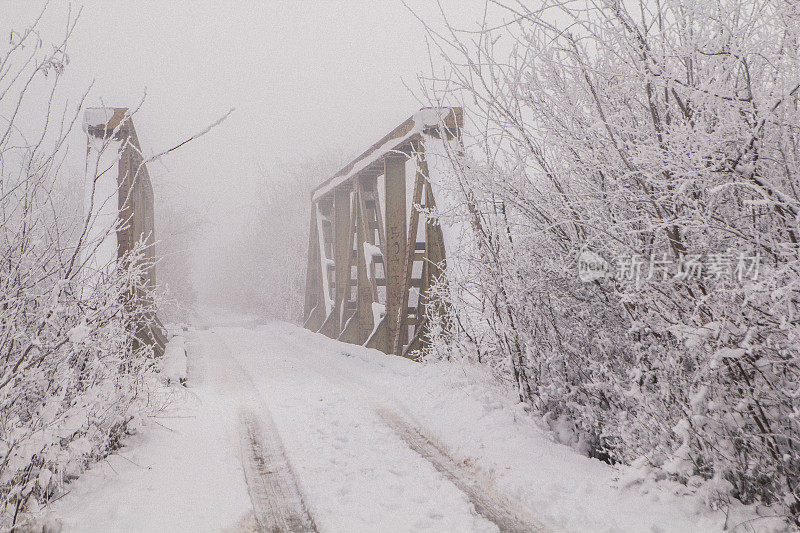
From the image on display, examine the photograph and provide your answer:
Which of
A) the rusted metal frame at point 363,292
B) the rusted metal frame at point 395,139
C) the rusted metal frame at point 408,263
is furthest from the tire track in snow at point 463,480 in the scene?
the rusted metal frame at point 363,292

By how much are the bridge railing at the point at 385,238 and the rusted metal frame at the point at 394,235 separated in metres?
0.02

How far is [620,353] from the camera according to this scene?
3857 mm

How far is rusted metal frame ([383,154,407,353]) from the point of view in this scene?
953 cm

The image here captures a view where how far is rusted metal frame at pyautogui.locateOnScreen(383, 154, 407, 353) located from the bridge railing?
0.02 meters

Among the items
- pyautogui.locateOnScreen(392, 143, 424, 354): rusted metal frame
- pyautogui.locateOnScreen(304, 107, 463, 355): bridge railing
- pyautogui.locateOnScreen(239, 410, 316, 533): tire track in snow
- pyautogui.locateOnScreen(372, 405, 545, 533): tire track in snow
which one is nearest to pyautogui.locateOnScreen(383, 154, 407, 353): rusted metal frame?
pyautogui.locateOnScreen(304, 107, 463, 355): bridge railing

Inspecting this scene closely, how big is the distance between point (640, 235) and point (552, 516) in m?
1.93

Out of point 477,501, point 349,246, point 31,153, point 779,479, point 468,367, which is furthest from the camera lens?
point 349,246

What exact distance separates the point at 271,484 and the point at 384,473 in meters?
0.82

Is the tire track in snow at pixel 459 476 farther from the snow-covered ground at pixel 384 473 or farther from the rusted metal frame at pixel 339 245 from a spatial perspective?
the rusted metal frame at pixel 339 245

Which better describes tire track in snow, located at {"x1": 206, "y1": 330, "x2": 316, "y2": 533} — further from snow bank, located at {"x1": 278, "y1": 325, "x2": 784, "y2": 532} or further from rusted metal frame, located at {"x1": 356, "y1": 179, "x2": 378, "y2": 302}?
rusted metal frame, located at {"x1": 356, "y1": 179, "x2": 378, "y2": 302}

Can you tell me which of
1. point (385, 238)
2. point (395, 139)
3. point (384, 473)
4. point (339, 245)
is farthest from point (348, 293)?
point (384, 473)

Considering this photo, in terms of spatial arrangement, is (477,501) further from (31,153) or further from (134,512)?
(31,153)

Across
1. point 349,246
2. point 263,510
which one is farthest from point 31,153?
point 349,246

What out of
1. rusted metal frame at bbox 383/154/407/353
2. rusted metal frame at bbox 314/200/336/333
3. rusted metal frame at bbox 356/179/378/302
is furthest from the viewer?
rusted metal frame at bbox 314/200/336/333
